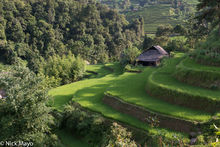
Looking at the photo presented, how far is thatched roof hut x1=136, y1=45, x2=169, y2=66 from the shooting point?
965 inches

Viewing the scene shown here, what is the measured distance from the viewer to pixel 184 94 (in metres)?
9.36

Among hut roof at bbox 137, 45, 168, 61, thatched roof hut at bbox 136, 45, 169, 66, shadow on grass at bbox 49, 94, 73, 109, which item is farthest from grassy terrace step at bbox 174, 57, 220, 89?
hut roof at bbox 137, 45, 168, 61

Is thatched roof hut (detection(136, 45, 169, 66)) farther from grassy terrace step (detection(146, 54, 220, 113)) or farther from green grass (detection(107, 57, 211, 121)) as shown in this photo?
grassy terrace step (detection(146, 54, 220, 113))

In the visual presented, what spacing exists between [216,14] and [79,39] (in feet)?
131

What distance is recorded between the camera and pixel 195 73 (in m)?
10.4

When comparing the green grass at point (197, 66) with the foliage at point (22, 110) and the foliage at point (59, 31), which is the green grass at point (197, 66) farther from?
the foliage at point (59, 31)

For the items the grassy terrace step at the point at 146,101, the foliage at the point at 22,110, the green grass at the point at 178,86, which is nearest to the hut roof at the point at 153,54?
the grassy terrace step at the point at 146,101

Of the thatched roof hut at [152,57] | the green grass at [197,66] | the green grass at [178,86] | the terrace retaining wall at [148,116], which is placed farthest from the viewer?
the thatched roof hut at [152,57]

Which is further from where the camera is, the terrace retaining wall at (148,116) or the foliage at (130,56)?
the foliage at (130,56)

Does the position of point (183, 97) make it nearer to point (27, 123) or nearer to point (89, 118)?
point (89, 118)

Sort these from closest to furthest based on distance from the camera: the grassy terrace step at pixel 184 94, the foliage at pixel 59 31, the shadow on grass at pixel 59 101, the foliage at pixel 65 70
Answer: the grassy terrace step at pixel 184 94
the shadow on grass at pixel 59 101
the foliage at pixel 65 70
the foliage at pixel 59 31

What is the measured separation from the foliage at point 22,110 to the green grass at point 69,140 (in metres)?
1.51

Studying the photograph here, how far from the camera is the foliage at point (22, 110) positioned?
337 inches

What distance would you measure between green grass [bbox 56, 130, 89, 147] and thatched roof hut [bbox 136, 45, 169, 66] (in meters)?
16.2
